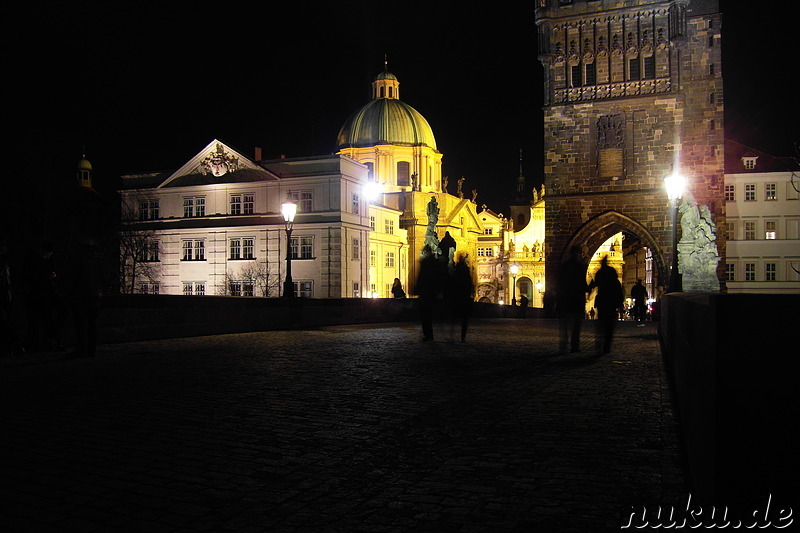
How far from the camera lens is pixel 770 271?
64.4 meters

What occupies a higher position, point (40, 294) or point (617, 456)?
point (40, 294)

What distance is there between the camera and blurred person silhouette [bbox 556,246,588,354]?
13.8 meters

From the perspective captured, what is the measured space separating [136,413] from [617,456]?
4.15 m

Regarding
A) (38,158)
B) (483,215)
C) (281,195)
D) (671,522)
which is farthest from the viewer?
(483,215)

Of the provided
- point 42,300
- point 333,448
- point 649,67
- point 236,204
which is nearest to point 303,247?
point 236,204

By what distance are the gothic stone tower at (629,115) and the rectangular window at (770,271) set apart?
86.6 ft

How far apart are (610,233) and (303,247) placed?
2684 cm

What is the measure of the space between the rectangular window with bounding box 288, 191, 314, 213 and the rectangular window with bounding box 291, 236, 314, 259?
226 centimetres

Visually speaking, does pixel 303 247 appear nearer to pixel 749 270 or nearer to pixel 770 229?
pixel 749 270

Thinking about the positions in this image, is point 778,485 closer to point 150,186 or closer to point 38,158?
point 38,158

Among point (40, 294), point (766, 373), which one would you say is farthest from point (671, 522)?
point (40, 294)

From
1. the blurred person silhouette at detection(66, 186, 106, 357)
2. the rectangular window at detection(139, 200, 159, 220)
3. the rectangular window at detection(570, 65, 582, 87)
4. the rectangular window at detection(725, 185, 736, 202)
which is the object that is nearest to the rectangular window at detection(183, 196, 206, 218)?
the rectangular window at detection(139, 200, 159, 220)

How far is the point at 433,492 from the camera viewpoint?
14.6 ft

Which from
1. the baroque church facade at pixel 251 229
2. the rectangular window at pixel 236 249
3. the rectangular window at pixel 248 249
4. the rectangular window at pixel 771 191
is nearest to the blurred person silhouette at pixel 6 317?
the baroque church facade at pixel 251 229
